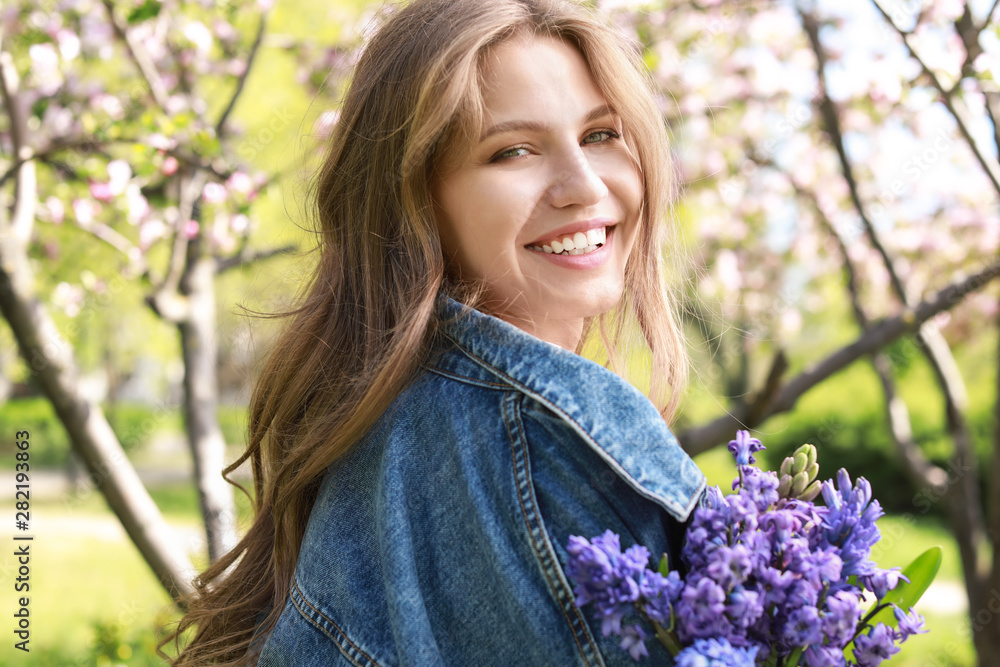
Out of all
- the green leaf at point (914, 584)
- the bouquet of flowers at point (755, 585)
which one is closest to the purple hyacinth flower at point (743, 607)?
the bouquet of flowers at point (755, 585)

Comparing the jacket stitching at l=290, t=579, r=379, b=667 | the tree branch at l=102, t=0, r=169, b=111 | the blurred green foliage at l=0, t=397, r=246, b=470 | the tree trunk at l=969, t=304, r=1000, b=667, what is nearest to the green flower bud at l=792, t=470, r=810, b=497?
the jacket stitching at l=290, t=579, r=379, b=667

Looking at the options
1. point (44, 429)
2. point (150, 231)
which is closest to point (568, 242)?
point (150, 231)

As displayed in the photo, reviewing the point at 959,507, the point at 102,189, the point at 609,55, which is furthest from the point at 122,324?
the point at 609,55

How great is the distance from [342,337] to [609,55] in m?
0.68

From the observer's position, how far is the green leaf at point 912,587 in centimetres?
117

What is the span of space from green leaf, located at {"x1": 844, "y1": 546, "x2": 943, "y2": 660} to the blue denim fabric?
12.8 inches

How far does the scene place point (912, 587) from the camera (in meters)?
1.23

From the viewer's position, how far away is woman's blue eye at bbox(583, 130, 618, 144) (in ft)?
4.83

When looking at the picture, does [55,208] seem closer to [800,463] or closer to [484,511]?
[484,511]

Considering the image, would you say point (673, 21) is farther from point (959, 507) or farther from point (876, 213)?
point (959, 507)

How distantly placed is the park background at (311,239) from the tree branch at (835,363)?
0.5 inches

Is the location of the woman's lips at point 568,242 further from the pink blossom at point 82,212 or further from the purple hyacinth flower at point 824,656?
the pink blossom at point 82,212

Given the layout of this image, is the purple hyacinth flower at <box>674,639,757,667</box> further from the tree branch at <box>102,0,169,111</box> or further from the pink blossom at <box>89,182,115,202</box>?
the tree branch at <box>102,0,169,111</box>

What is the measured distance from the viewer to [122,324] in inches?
614
